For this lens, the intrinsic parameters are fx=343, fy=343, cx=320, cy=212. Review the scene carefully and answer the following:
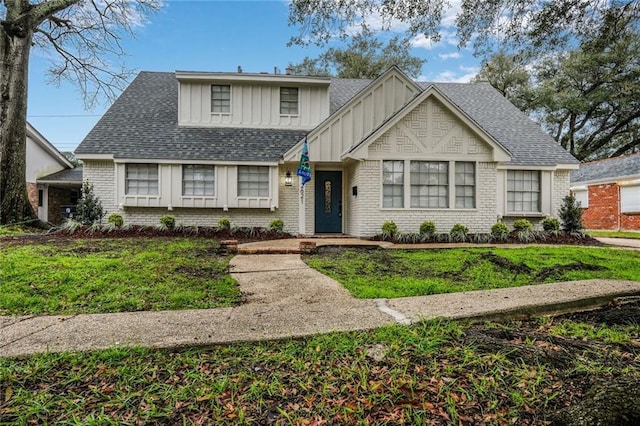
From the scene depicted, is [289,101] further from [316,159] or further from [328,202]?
[328,202]

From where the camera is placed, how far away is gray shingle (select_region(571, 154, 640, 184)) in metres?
16.0

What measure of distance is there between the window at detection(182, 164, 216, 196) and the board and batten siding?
2001 mm

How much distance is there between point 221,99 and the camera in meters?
12.5

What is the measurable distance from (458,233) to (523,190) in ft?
12.0

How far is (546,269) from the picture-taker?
5.80m

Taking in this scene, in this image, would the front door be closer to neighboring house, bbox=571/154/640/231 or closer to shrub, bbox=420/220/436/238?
shrub, bbox=420/220/436/238

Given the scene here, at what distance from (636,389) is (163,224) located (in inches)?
441

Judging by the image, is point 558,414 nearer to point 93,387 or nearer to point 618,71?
point 93,387

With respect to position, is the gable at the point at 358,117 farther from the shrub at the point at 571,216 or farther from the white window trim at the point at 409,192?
the shrub at the point at 571,216

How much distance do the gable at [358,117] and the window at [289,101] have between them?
7.34 feet

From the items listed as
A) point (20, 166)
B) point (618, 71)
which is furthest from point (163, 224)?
point (618, 71)

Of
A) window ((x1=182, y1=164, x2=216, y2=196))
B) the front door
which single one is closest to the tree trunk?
window ((x1=182, y1=164, x2=216, y2=196))

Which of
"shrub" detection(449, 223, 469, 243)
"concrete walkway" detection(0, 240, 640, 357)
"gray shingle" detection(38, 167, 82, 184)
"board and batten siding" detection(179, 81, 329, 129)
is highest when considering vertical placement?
"board and batten siding" detection(179, 81, 329, 129)

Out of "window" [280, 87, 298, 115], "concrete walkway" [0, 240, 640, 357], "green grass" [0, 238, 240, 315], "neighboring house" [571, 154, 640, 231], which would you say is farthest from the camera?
"neighboring house" [571, 154, 640, 231]
